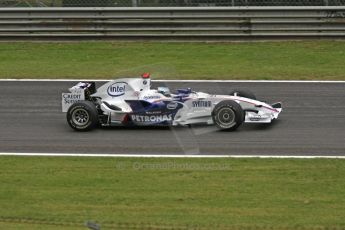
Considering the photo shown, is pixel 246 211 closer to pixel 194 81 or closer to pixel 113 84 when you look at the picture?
pixel 113 84

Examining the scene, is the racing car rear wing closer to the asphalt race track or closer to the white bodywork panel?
the white bodywork panel

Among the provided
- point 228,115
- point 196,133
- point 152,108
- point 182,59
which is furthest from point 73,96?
point 182,59

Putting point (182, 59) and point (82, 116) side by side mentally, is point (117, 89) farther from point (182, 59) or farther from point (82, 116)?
point (182, 59)

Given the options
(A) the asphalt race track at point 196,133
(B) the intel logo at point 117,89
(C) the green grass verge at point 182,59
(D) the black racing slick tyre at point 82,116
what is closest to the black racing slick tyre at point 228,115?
(A) the asphalt race track at point 196,133

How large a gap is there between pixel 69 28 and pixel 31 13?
105 centimetres

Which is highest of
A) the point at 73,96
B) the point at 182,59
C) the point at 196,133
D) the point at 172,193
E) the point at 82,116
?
the point at 182,59

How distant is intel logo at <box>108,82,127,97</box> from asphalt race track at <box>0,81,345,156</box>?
24.2 inches

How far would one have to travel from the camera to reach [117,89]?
13.4 metres

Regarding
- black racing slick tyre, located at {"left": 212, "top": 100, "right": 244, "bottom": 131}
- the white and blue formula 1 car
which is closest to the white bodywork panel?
the white and blue formula 1 car

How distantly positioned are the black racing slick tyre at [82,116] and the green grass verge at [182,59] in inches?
117

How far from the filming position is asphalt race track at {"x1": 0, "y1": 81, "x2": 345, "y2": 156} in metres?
12.3

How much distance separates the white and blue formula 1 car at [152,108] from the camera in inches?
515

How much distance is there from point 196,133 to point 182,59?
20.0ft

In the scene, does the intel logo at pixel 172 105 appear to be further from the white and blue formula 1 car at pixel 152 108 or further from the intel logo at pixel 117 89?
the intel logo at pixel 117 89
